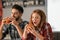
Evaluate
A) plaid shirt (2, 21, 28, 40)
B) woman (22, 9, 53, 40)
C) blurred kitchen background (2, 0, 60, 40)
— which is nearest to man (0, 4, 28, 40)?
plaid shirt (2, 21, 28, 40)

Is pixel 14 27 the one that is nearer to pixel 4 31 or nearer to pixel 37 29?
pixel 4 31

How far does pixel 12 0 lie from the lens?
180cm

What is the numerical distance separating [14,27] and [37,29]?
248mm

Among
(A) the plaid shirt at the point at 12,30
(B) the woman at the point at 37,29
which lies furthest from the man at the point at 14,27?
(B) the woman at the point at 37,29

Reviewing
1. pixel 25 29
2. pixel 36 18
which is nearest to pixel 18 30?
pixel 25 29

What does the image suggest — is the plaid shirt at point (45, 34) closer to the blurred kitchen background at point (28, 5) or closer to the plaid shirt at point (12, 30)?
the plaid shirt at point (12, 30)

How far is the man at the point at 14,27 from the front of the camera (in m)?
1.46

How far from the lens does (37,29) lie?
4.53 ft

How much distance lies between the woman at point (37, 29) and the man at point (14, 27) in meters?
0.11

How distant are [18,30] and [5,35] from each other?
179 mm

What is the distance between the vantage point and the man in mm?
1461

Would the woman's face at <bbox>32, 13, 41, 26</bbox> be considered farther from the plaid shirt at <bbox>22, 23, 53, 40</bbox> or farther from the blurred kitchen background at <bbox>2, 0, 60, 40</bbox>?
the blurred kitchen background at <bbox>2, 0, 60, 40</bbox>

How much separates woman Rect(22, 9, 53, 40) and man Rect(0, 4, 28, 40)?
0.11 meters

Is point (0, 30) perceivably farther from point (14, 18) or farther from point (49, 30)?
point (49, 30)
